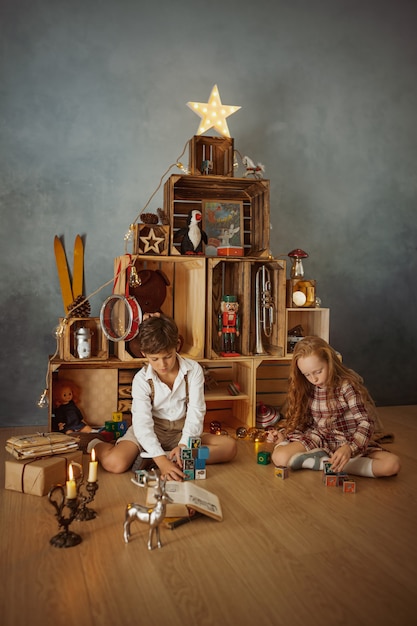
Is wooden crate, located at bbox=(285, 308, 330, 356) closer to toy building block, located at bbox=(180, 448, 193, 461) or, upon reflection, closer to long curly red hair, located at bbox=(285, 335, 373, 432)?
long curly red hair, located at bbox=(285, 335, 373, 432)

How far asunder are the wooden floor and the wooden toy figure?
1.40 meters

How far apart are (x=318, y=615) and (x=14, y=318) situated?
3.09m

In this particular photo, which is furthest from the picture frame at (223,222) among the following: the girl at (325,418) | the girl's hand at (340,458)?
the girl's hand at (340,458)

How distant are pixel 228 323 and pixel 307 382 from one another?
934 millimetres

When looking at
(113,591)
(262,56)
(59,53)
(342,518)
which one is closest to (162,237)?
(59,53)

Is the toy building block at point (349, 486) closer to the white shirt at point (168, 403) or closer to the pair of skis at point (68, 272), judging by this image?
the white shirt at point (168, 403)

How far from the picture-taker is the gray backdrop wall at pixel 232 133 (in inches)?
160

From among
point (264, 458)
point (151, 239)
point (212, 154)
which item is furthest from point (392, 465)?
point (212, 154)

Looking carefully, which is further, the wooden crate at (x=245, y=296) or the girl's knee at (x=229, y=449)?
the wooden crate at (x=245, y=296)

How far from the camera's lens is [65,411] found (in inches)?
148

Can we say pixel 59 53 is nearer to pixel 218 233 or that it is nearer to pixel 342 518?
pixel 218 233

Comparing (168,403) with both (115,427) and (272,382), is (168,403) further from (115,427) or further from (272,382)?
(272,382)

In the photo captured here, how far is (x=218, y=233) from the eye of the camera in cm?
420

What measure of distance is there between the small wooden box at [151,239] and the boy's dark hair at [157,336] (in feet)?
2.79
